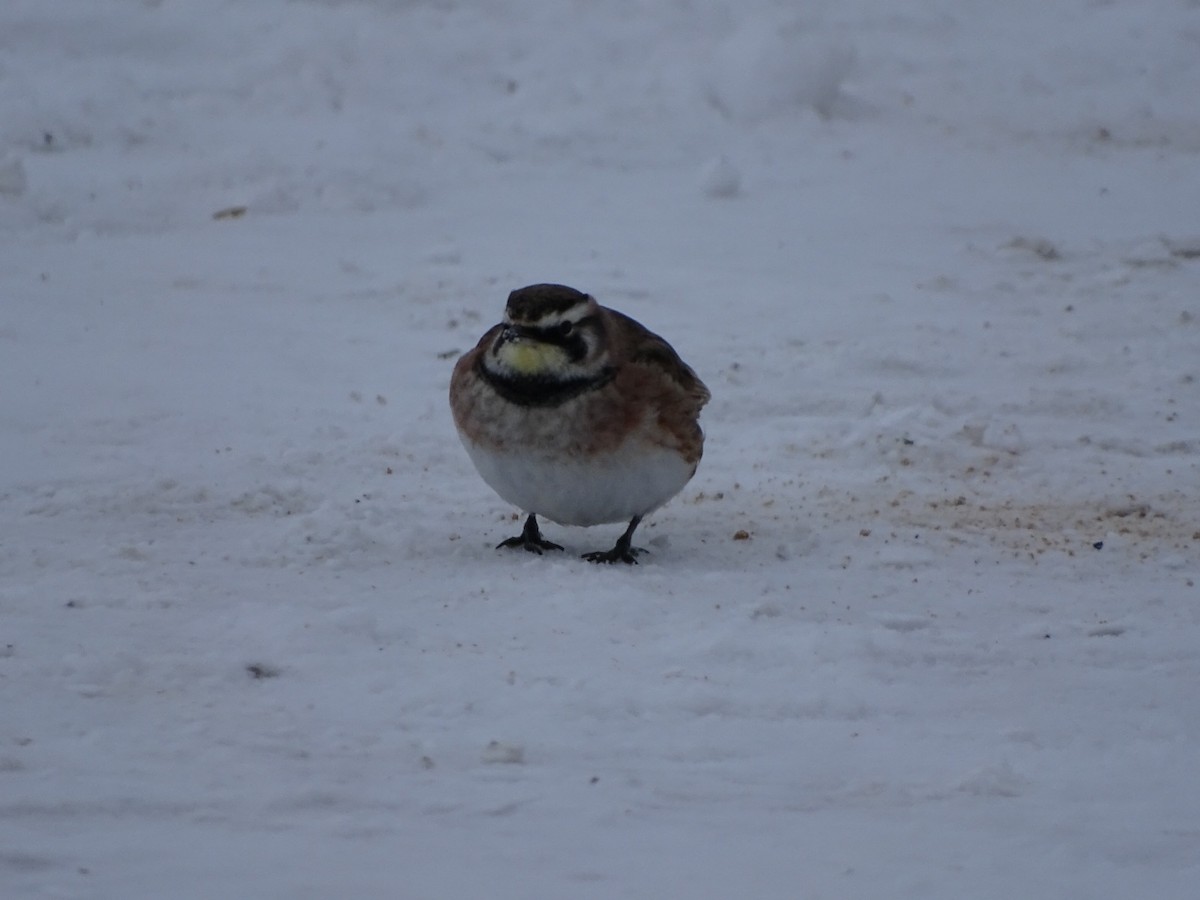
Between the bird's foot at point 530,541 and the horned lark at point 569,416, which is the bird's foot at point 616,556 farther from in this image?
→ the bird's foot at point 530,541

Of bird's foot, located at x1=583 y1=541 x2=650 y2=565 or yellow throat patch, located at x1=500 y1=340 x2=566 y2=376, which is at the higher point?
yellow throat patch, located at x1=500 y1=340 x2=566 y2=376

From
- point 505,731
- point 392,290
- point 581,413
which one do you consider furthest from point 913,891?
point 392,290

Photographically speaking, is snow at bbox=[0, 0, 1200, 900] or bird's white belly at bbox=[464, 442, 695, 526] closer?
snow at bbox=[0, 0, 1200, 900]

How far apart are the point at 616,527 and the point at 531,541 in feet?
2.75

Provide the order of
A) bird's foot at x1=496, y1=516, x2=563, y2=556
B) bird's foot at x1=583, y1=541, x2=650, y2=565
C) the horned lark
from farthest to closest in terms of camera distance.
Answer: bird's foot at x1=496, y1=516, x2=563, y2=556 < bird's foot at x1=583, y1=541, x2=650, y2=565 < the horned lark

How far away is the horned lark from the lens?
6047mm

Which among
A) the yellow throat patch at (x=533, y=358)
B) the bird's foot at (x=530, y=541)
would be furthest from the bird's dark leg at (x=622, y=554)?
the yellow throat patch at (x=533, y=358)

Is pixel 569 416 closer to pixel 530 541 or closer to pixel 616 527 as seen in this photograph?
pixel 530 541

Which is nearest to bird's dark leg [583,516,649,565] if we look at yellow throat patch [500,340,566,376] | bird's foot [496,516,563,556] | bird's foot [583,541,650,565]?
bird's foot [583,541,650,565]

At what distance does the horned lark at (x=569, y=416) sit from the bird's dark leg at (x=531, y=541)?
0.18 meters

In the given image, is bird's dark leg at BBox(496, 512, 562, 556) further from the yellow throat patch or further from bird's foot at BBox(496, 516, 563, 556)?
the yellow throat patch

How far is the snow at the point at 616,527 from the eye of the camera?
4059mm

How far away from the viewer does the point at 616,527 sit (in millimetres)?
7238

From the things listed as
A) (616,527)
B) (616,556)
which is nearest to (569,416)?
(616,556)
